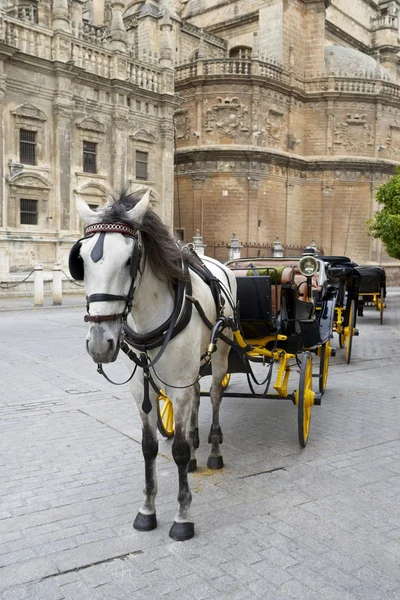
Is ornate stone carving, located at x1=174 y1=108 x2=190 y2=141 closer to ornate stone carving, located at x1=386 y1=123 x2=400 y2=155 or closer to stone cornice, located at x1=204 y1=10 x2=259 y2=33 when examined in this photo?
stone cornice, located at x1=204 y1=10 x2=259 y2=33

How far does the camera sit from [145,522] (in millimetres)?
3594

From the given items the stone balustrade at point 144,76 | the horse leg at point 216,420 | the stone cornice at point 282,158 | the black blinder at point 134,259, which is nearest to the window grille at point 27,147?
the stone balustrade at point 144,76

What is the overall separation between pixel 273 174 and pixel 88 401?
29.0 meters

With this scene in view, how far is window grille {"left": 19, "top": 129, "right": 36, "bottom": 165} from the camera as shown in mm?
22906

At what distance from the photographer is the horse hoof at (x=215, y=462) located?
15.2 ft

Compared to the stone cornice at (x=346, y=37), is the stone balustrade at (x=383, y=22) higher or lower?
higher

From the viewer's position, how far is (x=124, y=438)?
212 inches

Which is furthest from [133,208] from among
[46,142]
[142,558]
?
[46,142]

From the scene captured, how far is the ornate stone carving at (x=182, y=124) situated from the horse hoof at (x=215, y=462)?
3041 centimetres

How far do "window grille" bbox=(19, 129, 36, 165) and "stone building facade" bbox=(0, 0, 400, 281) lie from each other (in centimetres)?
6

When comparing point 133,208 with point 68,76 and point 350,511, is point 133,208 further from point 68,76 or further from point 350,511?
point 68,76

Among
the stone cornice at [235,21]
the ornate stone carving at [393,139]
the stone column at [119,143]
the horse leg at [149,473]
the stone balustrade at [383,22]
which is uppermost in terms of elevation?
the stone balustrade at [383,22]

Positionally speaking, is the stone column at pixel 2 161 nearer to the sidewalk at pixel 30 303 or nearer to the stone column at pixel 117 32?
the sidewalk at pixel 30 303

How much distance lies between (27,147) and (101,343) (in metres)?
22.3
